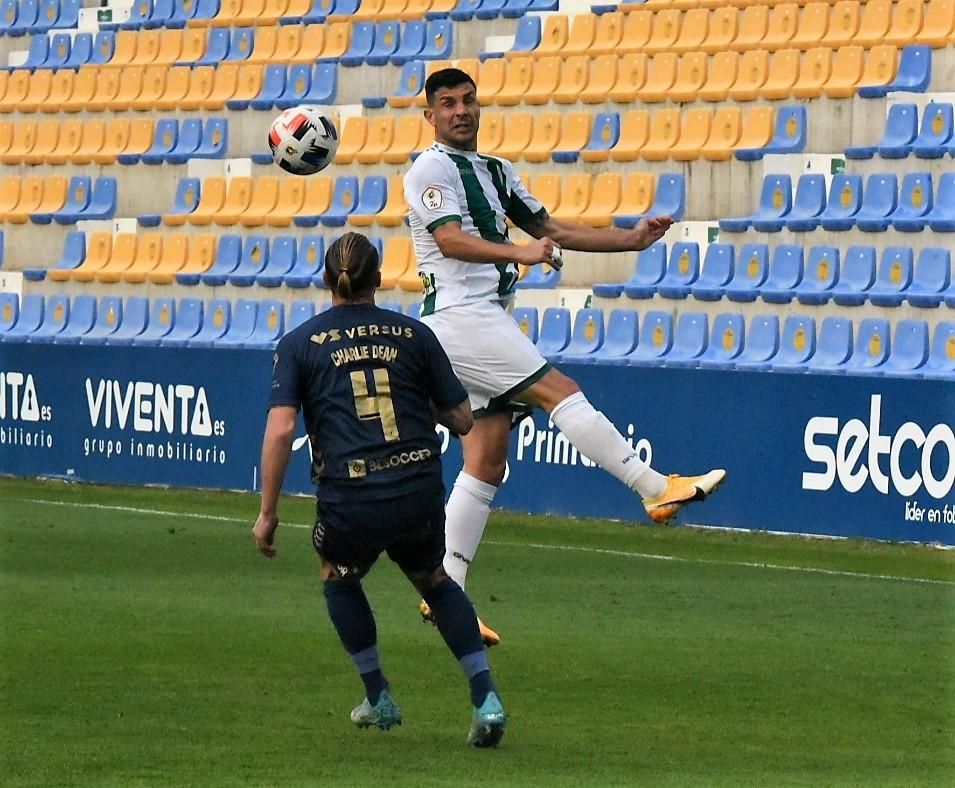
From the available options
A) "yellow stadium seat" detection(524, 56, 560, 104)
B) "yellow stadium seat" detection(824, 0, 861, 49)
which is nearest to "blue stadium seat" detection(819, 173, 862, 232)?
"yellow stadium seat" detection(824, 0, 861, 49)

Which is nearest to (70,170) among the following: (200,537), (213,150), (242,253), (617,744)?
(213,150)

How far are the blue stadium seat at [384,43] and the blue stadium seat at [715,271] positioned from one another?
595 cm

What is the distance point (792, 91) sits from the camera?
690 inches

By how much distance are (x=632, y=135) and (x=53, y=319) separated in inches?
265

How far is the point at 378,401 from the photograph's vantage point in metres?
6.46

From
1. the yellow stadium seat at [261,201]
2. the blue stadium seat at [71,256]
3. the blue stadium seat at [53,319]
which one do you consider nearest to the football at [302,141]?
the yellow stadium seat at [261,201]

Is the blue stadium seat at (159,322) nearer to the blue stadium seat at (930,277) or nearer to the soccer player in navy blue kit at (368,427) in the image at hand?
the blue stadium seat at (930,277)

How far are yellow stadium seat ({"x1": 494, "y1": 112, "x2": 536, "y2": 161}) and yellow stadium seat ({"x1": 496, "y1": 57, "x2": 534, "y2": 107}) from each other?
0.41 metres

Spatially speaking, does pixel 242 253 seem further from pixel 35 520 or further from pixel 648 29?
pixel 35 520

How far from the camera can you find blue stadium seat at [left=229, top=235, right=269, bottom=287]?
66.9 feet

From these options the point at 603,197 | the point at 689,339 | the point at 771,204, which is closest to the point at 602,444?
the point at 689,339

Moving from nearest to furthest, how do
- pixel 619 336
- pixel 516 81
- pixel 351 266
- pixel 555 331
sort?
pixel 351 266 → pixel 619 336 → pixel 555 331 → pixel 516 81

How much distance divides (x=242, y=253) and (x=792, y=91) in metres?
6.03

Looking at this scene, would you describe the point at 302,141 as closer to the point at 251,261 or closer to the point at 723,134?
the point at 723,134
